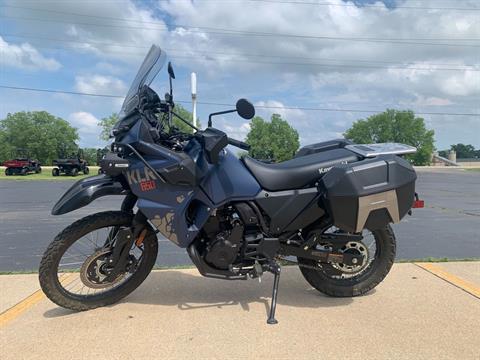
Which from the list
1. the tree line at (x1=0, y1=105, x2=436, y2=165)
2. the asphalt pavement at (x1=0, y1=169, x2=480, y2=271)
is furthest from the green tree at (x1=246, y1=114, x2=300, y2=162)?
the asphalt pavement at (x1=0, y1=169, x2=480, y2=271)

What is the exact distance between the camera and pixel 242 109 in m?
3.11

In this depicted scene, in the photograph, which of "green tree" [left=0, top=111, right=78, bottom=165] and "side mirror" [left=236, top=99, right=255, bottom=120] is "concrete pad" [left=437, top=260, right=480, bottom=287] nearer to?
"side mirror" [left=236, top=99, right=255, bottom=120]

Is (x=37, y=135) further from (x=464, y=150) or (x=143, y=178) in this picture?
(x=464, y=150)

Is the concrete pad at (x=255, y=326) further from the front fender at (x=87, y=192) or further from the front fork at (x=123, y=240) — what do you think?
the front fender at (x=87, y=192)

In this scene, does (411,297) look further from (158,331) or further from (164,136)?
(164,136)

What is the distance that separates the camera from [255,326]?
3000mm

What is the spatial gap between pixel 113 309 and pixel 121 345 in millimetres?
654

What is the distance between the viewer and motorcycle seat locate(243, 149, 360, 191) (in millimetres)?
3215

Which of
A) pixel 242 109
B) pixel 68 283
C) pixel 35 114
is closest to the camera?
pixel 242 109

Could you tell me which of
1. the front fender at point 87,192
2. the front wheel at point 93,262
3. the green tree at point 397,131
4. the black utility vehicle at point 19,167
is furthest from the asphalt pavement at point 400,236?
the green tree at point 397,131

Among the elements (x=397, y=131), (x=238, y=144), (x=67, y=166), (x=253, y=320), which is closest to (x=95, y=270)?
(x=253, y=320)

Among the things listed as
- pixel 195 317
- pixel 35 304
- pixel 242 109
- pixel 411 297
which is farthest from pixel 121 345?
pixel 411 297

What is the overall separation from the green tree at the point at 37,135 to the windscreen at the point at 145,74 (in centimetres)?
7511

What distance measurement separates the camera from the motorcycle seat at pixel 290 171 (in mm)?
3215
